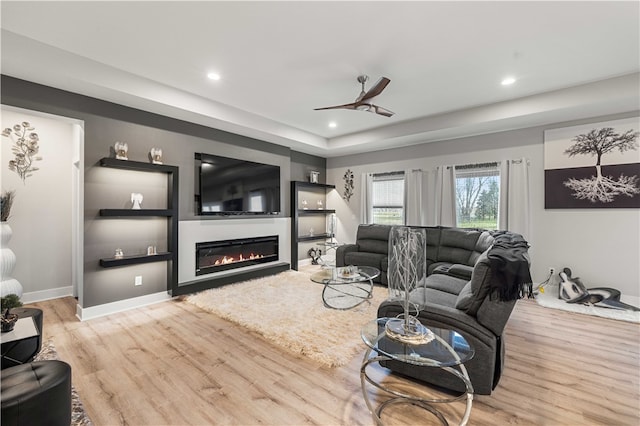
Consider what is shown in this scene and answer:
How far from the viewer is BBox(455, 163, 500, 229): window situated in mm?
4750

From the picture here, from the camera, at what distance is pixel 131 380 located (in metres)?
2.11

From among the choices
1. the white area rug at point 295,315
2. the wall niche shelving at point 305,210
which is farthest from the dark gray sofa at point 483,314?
the wall niche shelving at point 305,210

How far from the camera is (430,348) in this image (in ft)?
5.62

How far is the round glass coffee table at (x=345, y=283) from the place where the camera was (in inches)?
141

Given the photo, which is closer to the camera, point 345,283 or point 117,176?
point 345,283

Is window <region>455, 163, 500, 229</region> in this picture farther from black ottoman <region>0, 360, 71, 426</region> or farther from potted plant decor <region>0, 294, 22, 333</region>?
potted plant decor <region>0, 294, 22, 333</region>

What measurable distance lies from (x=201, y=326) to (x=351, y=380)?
1.84 m

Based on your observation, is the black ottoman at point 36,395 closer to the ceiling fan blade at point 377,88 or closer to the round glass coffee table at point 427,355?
the round glass coffee table at point 427,355

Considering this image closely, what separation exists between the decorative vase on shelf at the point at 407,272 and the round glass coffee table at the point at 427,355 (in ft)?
0.20

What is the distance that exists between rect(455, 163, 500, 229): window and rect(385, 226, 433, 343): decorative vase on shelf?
3.38 m

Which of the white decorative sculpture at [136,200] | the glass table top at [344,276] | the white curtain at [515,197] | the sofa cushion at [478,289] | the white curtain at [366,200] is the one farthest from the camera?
the white curtain at [366,200]

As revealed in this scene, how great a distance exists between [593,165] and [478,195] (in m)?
1.50

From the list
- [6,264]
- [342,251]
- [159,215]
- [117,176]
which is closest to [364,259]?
[342,251]

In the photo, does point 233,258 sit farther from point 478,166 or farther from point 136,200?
point 478,166
